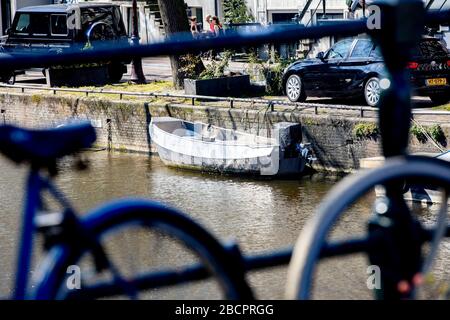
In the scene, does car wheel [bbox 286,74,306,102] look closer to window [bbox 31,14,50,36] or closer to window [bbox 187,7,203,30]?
window [bbox 31,14,50,36]

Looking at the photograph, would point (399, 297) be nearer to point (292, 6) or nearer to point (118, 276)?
point (118, 276)

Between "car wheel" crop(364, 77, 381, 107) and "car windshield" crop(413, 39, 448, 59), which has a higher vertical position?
"car windshield" crop(413, 39, 448, 59)

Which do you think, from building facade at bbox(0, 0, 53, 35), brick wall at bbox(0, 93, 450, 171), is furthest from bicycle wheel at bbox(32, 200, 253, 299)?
building facade at bbox(0, 0, 53, 35)

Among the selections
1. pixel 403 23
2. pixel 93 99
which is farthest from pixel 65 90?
pixel 403 23

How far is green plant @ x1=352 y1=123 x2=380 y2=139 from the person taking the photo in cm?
2052

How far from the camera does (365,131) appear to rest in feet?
67.9

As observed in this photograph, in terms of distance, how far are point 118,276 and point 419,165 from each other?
1.68 feet

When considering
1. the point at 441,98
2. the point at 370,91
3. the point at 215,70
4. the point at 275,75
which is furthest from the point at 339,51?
the point at 215,70

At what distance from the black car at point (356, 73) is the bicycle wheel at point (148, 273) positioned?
1785 cm

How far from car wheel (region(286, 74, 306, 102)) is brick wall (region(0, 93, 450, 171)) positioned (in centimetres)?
68

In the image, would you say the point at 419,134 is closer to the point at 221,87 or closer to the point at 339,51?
the point at 339,51

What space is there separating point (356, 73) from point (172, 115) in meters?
4.51

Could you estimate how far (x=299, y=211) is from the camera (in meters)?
20.0

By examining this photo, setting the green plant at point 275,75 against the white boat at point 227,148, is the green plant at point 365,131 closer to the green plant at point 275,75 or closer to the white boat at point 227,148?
the white boat at point 227,148
